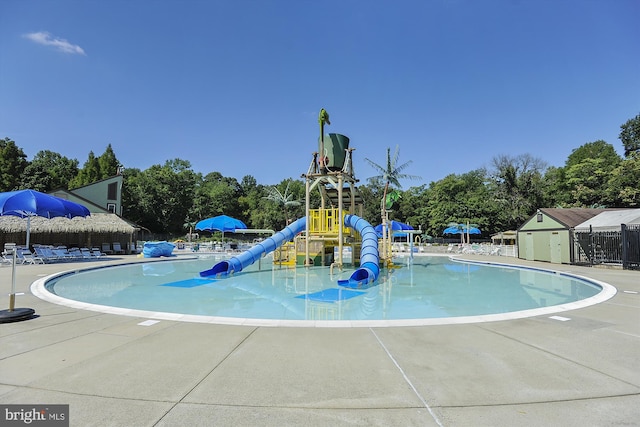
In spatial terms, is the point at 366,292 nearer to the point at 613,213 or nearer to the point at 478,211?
the point at 613,213

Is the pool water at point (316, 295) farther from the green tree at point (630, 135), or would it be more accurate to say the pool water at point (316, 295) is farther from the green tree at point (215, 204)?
the green tree at point (630, 135)

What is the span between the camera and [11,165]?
131 ft

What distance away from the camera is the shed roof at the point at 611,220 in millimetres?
15865

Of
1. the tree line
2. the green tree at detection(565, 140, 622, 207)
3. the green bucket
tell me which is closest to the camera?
the green bucket

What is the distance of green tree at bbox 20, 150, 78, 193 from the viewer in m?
39.5

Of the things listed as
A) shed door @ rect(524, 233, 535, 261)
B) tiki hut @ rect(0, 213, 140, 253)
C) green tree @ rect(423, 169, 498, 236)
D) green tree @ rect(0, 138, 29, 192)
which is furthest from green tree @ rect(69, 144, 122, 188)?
shed door @ rect(524, 233, 535, 261)

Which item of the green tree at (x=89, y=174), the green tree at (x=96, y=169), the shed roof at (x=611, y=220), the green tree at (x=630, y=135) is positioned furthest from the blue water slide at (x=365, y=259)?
the green tree at (x=630, y=135)

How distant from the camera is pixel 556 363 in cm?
382

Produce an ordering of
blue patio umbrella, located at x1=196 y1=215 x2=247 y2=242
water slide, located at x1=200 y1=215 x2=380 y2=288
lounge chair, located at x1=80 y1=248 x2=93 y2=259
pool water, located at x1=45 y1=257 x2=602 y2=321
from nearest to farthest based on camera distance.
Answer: pool water, located at x1=45 y1=257 x2=602 y2=321
water slide, located at x1=200 y1=215 x2=380 y2=288
lounge chair, located at x1=80 y1=248 x2=93 y2=259
blue patio umbrella, located at x1=196 y1=215 x2=247 y2=242

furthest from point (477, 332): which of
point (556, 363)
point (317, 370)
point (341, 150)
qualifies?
point (341, 150)

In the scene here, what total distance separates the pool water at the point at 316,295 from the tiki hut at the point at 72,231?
35.0 feet

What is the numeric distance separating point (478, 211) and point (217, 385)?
41.4 metres

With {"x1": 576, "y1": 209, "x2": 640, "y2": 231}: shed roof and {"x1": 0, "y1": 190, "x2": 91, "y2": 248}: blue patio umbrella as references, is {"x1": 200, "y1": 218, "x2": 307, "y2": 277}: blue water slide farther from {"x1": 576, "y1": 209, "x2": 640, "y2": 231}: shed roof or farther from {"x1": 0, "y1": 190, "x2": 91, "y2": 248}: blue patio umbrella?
{"x1": 576, "y1": 209, "x2": 640, "y2": 231}: shed roof

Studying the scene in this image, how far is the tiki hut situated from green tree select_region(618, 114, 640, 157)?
5353 cm
